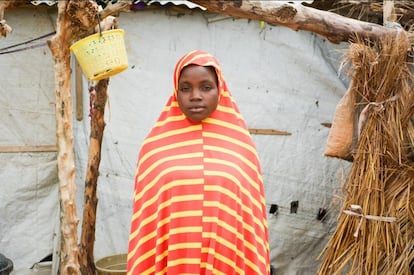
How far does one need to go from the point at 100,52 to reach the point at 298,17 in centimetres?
111

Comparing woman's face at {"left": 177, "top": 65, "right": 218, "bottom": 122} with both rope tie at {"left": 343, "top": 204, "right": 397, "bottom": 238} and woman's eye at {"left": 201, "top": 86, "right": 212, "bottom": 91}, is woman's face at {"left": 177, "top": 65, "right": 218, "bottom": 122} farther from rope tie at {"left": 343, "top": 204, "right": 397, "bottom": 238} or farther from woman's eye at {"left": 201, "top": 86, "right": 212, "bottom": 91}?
rope tie at {"left": 343, "top": 204, "right": 397, "bottom": 238}

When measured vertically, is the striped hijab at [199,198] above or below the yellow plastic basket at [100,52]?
below

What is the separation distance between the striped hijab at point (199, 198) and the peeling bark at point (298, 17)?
434 millimetres

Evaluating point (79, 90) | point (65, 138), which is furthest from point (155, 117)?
point (65, 138)

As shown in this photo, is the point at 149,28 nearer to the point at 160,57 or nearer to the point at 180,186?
the point at 160,57

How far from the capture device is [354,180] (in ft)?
13.0

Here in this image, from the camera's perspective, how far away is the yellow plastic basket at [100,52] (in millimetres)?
3186

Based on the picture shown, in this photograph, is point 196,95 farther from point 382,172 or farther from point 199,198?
point 382,172

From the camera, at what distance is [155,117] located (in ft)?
16.8

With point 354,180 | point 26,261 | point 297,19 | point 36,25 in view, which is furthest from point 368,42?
point 26,261

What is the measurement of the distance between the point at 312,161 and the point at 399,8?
1419 millimetres

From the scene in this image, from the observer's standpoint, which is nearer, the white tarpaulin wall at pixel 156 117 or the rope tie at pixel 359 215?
the rope tie at pixel 359 215

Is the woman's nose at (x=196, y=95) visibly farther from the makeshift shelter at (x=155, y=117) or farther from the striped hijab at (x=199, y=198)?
the makeshift shelter at (x=155, y=117)

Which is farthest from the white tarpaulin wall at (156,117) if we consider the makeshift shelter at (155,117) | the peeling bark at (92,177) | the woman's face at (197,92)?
the woman's face at (197,92)
